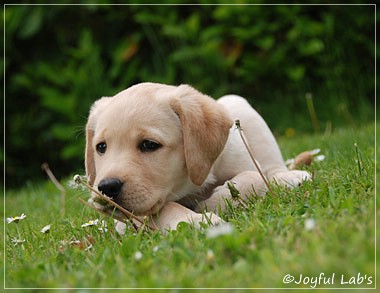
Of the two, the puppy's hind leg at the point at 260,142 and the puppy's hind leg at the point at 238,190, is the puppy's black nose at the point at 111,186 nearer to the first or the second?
the puppy's hind leg at the point at 238,190

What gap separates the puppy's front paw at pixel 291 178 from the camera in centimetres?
379

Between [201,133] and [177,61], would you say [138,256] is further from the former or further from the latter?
[177,61]

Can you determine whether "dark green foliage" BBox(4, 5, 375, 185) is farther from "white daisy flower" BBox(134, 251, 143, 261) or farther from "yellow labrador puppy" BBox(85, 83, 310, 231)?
"white daisy flower" BBox(134, 251, 143, 261)

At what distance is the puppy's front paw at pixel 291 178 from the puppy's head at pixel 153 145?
47cm

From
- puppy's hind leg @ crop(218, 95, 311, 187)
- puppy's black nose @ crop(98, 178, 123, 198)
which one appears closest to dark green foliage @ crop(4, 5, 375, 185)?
puppy's hind leg @ crop(218, 95, 311, 187)

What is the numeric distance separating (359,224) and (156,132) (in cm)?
151

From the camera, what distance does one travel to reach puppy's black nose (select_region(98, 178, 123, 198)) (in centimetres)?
332

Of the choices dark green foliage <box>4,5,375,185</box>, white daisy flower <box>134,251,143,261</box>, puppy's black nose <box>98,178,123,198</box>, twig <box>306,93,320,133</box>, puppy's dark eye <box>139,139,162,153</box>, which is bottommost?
twig <box>306,93,320,133</box>

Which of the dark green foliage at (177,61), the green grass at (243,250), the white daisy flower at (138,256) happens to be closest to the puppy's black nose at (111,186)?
the green grass at (243,250)

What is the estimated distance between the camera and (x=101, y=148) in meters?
3.80

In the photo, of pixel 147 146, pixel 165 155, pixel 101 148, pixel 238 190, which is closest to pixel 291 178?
pixel 238 190

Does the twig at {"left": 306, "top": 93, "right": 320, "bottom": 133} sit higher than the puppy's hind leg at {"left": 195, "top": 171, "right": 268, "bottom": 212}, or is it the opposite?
the puppy's hind leg at {"left": 195, "top": 171, "right": 268, "bottom": 212}

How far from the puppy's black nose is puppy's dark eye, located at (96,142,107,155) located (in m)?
0.45

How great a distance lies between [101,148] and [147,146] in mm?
345
